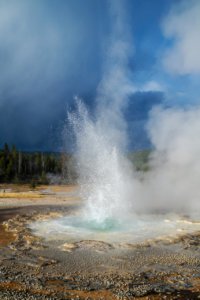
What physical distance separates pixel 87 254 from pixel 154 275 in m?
3.15

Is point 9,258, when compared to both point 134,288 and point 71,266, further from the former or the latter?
point 134,288

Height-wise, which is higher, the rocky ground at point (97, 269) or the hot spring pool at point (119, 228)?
the hot spring pool at point (119, 228)

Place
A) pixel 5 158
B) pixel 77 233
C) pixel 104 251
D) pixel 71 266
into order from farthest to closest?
1. pixel 5 158
2. pixel 77 233
3. pixel 104 251
4. pixel 71 266

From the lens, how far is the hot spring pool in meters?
16.4

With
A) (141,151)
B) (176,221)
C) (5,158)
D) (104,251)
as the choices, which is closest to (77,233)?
(104,251)

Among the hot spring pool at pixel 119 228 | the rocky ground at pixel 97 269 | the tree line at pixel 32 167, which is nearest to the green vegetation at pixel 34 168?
the tree line at pixel 32 167

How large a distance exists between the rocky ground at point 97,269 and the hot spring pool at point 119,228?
937 mm

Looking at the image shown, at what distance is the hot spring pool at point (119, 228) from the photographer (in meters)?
16.4

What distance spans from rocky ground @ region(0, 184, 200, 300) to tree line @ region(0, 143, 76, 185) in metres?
47.6

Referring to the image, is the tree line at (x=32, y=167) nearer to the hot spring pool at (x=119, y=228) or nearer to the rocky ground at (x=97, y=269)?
the hot spring pool at (x=119, y=228)

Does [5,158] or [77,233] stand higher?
[5,158]

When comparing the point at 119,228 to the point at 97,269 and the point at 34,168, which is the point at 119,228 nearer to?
the point at 97,269

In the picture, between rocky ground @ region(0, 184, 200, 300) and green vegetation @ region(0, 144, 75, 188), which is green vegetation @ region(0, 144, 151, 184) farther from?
rocky ground @ region(0, 184, 200, 300)

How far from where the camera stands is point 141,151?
113 feet
